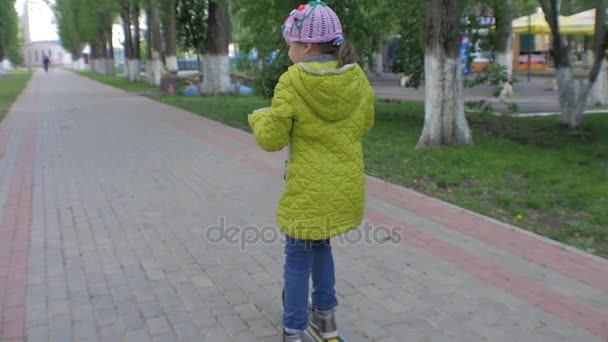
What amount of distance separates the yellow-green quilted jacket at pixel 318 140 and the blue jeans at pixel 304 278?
0.13 meters

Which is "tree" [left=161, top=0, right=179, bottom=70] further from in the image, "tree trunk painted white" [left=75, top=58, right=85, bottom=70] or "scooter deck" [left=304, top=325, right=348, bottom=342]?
"tree trunk painted white" [left=75, top=58, right=85, bottom=70]

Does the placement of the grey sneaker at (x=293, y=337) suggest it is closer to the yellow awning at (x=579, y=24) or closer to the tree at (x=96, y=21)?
the yellow awning at (x=579, y=24)

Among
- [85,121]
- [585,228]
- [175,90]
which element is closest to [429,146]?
[585,228]

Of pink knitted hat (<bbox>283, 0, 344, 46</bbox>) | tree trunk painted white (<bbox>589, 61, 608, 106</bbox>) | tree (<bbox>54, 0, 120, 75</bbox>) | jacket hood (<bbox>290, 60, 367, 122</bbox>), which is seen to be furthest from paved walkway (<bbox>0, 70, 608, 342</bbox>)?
tree (<bbox>54, 0, 120, 75</bbox>)

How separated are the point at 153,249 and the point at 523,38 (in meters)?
35.4

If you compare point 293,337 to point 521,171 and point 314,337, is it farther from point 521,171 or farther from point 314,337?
point 521,171

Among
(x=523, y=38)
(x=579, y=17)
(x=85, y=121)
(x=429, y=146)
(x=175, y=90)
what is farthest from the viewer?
(x=523, y=38)

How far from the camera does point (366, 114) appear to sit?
314 cm

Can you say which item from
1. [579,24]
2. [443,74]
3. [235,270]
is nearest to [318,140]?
[235,270]

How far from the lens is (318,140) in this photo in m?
2.97

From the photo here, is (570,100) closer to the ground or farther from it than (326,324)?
farther from it

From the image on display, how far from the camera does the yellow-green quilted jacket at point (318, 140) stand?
2.87 meters

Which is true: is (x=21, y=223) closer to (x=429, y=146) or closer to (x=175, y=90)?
(x=429, y=146)

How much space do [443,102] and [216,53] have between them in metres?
14.1
